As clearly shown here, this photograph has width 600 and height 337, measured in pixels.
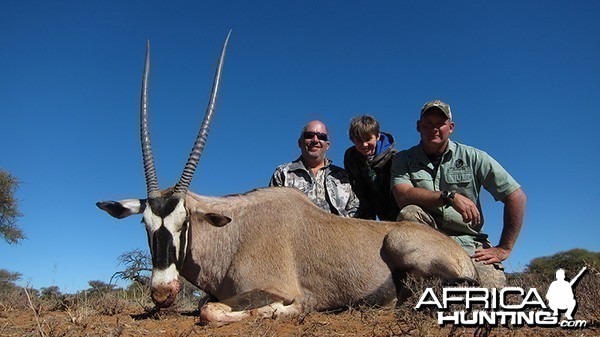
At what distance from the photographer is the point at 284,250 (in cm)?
545

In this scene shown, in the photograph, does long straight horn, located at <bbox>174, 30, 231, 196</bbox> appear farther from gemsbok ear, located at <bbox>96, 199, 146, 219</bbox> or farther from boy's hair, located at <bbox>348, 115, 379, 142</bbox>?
boy's hair, located at <bbox>348, 115, 379, 142</bbox>

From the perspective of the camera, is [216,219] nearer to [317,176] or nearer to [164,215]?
[164,215]

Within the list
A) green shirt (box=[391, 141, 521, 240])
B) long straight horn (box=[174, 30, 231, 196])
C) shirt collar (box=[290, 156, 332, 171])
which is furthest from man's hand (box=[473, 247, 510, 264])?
long straight horn (box=[174, 30, 231, 196])

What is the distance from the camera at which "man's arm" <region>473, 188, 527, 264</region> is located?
6.68 metres

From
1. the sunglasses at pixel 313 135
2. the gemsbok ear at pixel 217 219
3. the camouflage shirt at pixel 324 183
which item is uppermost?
the sunglasses at pixel 313 135

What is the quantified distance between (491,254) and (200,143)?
12.3 feet

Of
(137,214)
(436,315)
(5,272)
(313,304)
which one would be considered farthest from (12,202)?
(436,315)

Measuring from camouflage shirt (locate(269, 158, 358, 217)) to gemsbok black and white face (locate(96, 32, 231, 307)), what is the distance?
2366 millimetres

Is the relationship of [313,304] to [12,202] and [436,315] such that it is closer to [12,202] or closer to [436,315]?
[436,315]

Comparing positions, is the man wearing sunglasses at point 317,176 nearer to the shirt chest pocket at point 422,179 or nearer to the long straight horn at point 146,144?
the shirt chest pocket at point 422,179

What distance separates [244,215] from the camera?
578 cm

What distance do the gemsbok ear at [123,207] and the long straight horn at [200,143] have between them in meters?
0.39

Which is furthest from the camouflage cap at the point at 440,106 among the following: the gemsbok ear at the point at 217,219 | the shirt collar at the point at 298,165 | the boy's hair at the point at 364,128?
the gemsbok ear at the point at 217,219

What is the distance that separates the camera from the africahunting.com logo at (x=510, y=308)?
12.9 ft
